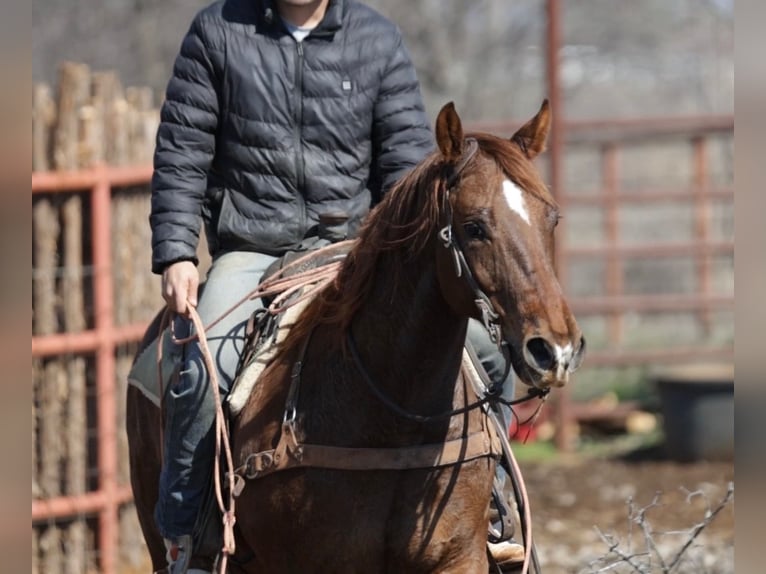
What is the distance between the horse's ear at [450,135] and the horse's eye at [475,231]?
22 cm

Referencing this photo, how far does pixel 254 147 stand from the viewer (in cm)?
457

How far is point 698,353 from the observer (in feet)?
40.6

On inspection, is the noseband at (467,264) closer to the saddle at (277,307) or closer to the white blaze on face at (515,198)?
the white blaze on face at (515,198)

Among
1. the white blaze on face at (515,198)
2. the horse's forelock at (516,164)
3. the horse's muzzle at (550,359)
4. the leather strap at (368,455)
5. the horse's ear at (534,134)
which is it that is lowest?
the leather strap at (368,455)

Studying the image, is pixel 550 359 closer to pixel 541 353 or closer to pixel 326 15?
pixel 541 353

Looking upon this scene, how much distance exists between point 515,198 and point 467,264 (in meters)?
0.20


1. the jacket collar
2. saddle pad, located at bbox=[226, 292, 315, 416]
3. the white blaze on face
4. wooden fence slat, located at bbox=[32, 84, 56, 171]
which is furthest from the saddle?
wooden fence slat, located at bbox=[32, 84, 56, 171]

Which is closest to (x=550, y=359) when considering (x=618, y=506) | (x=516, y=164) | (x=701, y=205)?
(x=516, y=164)

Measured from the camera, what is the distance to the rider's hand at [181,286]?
14.5 ft

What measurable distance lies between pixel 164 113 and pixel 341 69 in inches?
23.4

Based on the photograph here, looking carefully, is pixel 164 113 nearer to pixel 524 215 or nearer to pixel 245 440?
pixel 245 440

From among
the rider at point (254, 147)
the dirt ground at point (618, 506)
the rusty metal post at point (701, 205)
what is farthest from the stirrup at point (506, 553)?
the rusty metal post at point (701, 205)

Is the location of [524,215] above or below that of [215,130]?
below
